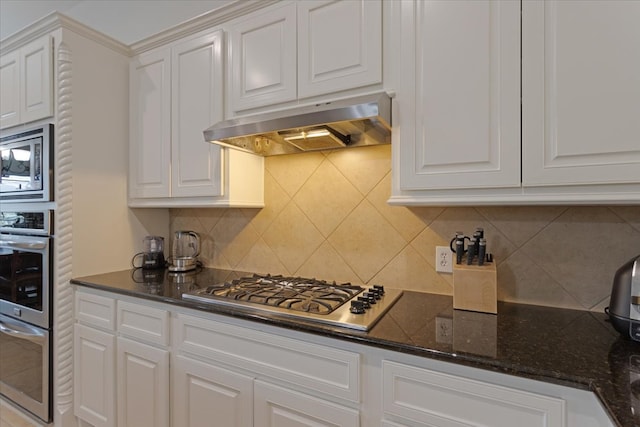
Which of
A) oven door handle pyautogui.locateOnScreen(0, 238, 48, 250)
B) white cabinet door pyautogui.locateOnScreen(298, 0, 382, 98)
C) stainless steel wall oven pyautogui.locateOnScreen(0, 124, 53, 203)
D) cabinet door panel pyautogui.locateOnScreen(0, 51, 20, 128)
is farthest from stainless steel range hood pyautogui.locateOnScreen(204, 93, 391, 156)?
cabinet door panel pyautogui.locateOnScreen(0, 51, 20, 128)

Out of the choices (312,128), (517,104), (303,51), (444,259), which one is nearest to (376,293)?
(444,259)

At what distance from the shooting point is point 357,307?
122 centimetres

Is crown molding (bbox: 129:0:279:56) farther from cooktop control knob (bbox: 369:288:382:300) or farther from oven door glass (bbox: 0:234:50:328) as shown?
cooktop control knob (bbox: 369:288:382:300)

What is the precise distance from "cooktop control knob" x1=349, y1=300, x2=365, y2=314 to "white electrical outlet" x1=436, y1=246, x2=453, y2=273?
0.46 m

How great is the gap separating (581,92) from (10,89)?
2873 millimetres

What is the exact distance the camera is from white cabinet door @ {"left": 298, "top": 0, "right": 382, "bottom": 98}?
51.8 inches

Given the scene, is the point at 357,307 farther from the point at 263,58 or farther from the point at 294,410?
the point at 263,58

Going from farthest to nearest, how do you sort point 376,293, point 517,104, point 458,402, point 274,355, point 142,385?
1. point 142,385
2. point 376,293
3. point 274,355
4. point 517,104
5. point 458,402

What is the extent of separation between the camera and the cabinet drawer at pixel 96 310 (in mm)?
1673

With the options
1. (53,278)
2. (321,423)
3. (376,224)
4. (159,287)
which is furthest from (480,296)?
(53,278)

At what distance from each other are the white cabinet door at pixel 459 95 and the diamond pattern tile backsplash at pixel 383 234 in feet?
1.17

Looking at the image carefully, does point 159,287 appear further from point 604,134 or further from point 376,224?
point 604,134

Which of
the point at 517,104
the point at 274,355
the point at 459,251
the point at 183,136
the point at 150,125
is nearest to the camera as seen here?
the point at 517,104

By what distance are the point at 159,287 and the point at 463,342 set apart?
140cm
